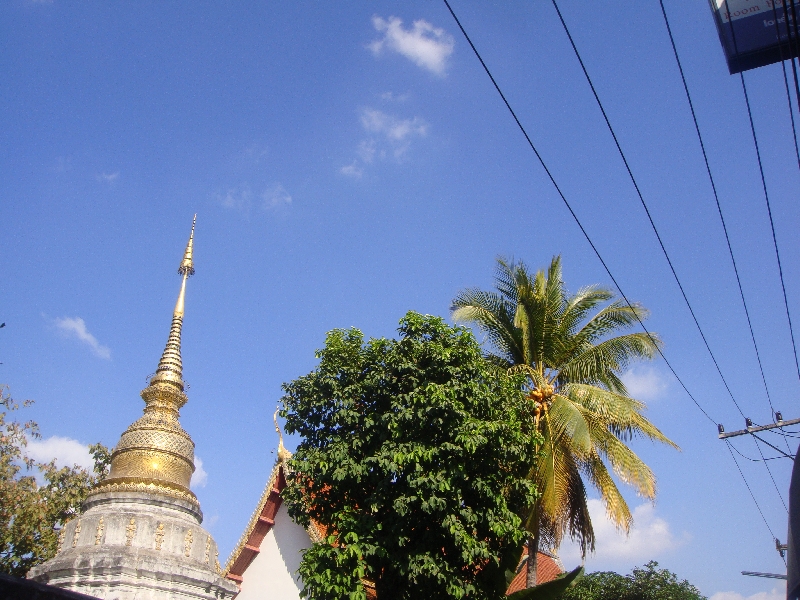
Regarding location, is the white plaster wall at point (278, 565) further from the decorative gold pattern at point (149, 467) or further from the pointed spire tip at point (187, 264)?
the pointed spire tip at point (187, 264)

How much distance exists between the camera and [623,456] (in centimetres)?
1605

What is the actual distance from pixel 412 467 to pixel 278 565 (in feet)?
33.6

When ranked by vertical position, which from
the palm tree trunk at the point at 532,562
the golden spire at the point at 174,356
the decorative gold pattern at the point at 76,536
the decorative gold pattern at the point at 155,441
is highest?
the golden spire at the point at 174,356

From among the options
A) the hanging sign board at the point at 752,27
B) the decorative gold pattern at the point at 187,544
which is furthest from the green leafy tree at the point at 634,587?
the hanging sign board at the point at 752,27

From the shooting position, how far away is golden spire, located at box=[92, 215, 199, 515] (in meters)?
24.4

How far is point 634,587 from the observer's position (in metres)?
33.0

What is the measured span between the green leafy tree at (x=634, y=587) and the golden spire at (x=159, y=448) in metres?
18.0

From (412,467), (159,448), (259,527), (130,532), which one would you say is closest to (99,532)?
(130,532)

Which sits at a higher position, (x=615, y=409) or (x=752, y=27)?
(x=752, y=27)

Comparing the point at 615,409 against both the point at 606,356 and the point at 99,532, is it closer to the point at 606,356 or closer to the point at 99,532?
the point at 606,356

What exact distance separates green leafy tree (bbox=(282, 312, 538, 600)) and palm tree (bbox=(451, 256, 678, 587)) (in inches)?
41.1

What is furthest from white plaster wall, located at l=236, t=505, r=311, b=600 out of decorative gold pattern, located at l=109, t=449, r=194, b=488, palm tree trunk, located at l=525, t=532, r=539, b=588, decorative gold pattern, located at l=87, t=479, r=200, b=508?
palm tree trunk, located at l=525, t=532, r=539, b=588

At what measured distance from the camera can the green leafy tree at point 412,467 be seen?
43.4 ft

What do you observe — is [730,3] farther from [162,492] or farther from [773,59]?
[162,492]
